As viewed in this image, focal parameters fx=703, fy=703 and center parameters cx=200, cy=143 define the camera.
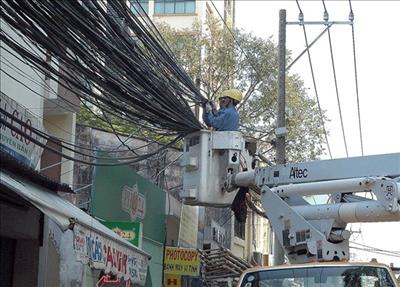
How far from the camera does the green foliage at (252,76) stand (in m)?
25.1

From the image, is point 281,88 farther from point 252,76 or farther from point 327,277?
point 327,277

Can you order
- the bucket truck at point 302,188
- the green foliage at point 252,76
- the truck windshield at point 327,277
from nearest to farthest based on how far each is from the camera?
the truck windshield at point 327,277 → the bucket truck at point 302,188 → the green foliage at point 252,76

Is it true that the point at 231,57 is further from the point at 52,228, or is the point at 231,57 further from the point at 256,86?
the point at 52,228

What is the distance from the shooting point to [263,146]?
27.2 metres

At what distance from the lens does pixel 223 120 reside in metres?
10.1

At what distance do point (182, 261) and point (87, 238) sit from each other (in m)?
9.26

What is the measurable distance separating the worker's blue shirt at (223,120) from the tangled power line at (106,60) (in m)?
0.22

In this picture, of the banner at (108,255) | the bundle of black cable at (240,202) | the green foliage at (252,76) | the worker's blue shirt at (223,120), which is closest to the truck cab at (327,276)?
the banner at (108,255)

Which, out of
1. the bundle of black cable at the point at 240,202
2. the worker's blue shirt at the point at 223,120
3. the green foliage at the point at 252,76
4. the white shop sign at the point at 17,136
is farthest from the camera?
the green foliage at the point at 252,76

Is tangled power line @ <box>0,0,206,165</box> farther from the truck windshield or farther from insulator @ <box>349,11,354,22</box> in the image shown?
insulator @ <box>349,11,354,22</box>

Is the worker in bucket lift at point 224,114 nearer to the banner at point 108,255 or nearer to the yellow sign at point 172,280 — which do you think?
the banner at point 108,255

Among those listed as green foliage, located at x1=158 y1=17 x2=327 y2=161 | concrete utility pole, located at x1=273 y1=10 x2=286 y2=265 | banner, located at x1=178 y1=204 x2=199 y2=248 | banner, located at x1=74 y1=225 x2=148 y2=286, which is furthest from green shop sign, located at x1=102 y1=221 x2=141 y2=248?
green foliage, located at x1=158 y1=17 x2=327 y2=161

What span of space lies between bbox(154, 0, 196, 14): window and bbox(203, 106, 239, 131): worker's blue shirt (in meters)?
30.8

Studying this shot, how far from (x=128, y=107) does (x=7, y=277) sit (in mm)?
2750
